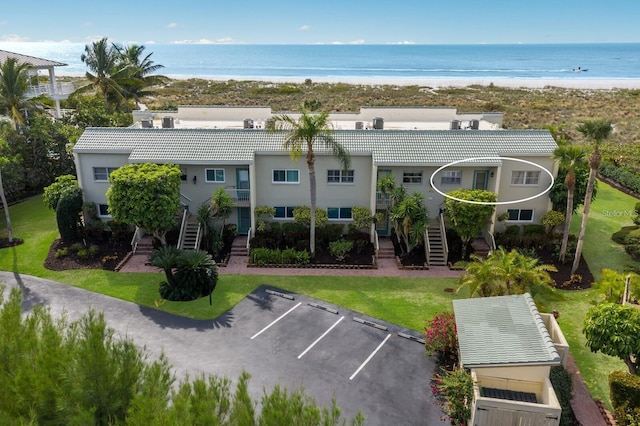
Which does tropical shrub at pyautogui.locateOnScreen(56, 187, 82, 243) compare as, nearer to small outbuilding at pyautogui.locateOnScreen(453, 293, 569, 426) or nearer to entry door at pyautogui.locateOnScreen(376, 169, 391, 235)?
entry door at pyautogui.locateOnScreen(376, 169, 391, 235)

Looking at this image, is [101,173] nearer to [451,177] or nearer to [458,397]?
[451,177]

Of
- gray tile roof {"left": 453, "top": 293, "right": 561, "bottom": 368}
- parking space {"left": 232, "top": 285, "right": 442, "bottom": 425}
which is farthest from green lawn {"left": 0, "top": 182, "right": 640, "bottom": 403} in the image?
gray tile roof {"left": 453, "top": 293, "right": 561, "bottom": 368}

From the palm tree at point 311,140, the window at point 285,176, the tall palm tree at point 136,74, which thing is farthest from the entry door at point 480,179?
the tall palm tree at point 136,74

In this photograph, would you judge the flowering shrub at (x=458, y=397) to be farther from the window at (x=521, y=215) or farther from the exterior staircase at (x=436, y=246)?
the window at (x=521, y=215)

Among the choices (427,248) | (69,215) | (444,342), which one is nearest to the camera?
Result: (444,342)

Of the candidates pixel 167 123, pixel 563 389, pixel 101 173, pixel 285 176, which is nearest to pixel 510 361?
pixel 563 389

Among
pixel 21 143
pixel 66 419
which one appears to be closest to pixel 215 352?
pixel 66 419

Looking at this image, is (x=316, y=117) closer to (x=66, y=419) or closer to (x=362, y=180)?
(x=362, y=180)
